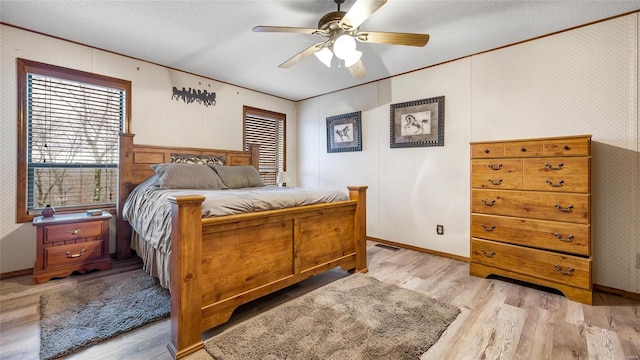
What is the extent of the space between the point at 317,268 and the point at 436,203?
1960 mm

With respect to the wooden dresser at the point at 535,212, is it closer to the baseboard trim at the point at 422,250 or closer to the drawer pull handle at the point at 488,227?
the drawer pull handle at the point at 488,227

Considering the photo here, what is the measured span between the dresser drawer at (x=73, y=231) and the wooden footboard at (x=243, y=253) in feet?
6.03

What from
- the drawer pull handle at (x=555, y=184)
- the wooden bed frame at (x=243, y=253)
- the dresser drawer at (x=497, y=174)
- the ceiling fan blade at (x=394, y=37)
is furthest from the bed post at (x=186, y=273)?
the drawer pull handle at (x=555, y=184)

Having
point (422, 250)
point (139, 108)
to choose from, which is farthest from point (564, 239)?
point (139, 108)

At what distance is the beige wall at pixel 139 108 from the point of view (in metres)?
2.61

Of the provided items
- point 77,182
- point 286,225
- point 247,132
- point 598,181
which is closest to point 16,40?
point 77,182

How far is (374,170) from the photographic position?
4137 millimetres

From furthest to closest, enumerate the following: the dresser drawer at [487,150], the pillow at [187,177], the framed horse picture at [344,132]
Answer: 1. the framed horse picture at [344,132]
2. the pillow at [187,177]
3. the dresser drawer at [487,150]

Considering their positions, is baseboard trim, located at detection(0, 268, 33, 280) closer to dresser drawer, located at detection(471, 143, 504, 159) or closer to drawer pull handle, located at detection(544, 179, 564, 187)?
dresser drawer, located at detection(471, 143, 504, 159)

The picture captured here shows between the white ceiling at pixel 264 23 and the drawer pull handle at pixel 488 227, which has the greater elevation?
the white ceiling at pixel 264 23

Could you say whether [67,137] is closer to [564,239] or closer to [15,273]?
[15,273]

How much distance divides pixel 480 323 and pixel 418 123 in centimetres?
249

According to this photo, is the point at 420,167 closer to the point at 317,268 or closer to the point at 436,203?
the point at 436,203

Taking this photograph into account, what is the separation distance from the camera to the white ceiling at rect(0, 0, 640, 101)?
88.0 inches
